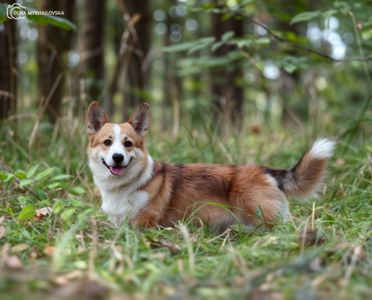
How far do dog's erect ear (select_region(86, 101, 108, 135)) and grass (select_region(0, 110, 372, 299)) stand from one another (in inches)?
25.1

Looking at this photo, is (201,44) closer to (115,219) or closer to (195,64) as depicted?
(195,64)

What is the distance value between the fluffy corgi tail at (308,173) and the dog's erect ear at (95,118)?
1.57 metres

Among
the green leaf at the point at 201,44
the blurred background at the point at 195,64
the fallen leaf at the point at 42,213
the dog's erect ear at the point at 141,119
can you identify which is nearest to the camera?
the fallen leaf at the point at 42,213

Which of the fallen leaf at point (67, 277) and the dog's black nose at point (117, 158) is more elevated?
the dog's black nose at point (117, 158)

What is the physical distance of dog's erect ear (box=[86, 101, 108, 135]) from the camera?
14.2 ft

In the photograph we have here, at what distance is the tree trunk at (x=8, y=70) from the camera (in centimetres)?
564

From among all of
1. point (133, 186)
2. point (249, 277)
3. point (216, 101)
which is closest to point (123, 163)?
point (133, 186)

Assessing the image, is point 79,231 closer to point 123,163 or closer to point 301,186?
point 123,163

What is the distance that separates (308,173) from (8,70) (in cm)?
393

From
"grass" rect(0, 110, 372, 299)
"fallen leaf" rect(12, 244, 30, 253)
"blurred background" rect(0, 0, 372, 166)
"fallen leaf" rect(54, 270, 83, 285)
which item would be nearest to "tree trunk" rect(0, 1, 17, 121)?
"blurred background" rect(0, 0, 372, 166)

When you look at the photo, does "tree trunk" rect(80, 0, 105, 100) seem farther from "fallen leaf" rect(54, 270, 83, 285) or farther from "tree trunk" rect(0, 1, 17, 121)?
"fallen leaf" rect(54, 270, 83, 285)

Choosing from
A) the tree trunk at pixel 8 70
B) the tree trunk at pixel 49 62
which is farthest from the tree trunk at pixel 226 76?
the tree trunk at pixel 8 70

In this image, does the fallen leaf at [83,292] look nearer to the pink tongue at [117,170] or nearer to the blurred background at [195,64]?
the pink tongue at [117,170]

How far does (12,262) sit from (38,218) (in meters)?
1.16
